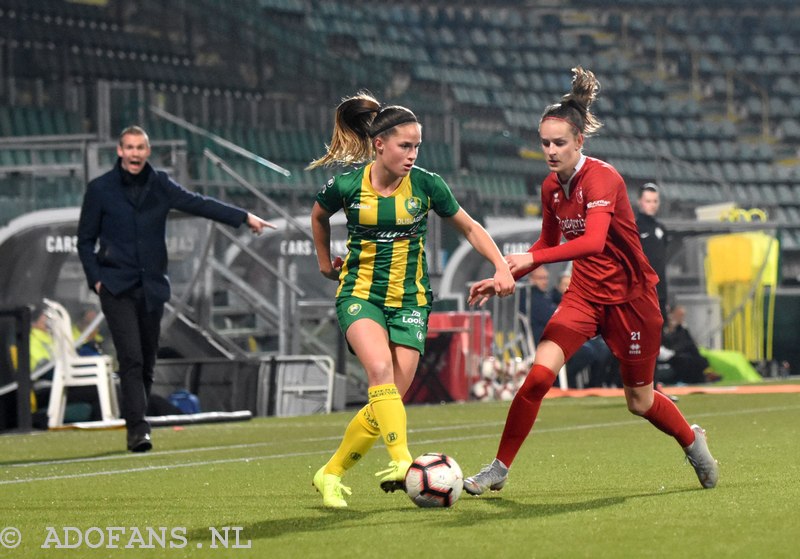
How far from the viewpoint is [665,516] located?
5.00 metres

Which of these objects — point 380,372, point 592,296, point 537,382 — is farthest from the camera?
point 592,296

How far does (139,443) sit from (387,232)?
12.8ft

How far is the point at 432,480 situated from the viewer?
17.4 feet

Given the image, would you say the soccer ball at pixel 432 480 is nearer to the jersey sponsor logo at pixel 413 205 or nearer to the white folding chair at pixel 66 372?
the jersey sponsor logo at pixel 413 205

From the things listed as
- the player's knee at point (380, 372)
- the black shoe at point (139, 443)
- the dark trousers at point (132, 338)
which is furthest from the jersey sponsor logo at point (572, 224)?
the black shoe at point (139, 443)

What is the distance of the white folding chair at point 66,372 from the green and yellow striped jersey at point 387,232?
6.65 metres

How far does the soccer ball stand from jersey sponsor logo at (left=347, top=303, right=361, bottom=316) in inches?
24.5

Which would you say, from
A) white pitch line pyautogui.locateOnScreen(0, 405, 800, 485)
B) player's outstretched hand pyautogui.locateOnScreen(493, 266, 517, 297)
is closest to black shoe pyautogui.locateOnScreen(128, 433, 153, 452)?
white pitch line pyautogui.locateOnScreen(0, 405, 800, 485)

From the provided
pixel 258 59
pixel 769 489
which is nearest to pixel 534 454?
pixel 769 489

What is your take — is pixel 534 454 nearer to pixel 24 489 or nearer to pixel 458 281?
pixel 24 489

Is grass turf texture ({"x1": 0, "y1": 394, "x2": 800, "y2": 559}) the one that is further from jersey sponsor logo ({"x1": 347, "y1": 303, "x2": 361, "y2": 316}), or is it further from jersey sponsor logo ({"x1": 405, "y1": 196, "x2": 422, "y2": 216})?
jersey sponsor logo ({"x1": 405, "y1": 196, "x2": 422, "y2": 216})

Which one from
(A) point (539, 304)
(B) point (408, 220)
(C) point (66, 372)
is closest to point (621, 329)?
(B) point (408, 220)

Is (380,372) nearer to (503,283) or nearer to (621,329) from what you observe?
(503,283)

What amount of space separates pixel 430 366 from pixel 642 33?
21.4m
